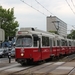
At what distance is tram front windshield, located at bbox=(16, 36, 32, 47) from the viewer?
75.0 feet

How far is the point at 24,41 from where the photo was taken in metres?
22.9

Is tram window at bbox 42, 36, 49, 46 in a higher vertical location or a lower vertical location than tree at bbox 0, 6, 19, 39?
lower

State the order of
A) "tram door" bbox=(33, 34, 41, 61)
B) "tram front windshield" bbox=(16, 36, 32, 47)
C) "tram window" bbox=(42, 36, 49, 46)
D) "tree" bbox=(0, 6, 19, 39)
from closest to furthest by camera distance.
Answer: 1. "tram front windshield" bbox=(16, 36, 32, 47)
2. "tram door" bbox=(33, 34, 41, 61)
3. "tram window" bbox=(42, 36, 49, 46)
4. "tree" bbox=(0, 6, 19, 39)

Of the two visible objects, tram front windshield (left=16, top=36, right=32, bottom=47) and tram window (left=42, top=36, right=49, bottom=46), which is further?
tram window (left=42, top=36, right=49, bottom=46)

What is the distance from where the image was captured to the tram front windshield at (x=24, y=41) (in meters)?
22.9

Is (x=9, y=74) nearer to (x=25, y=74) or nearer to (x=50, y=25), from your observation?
(x=25, y=74)

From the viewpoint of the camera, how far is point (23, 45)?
22.8 m

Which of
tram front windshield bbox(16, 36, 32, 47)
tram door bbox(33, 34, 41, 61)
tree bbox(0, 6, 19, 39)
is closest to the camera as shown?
tram front windshield bbox(16, 36, 32, 47)

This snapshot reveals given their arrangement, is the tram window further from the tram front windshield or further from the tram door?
the tram front windshield

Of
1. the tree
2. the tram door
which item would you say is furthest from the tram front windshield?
the tree

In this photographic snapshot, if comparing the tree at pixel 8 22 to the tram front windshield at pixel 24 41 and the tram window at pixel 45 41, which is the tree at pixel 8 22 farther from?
the tram front windshield at pixel 24 41

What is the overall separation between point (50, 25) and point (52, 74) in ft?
267

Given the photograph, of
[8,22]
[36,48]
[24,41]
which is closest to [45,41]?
[36,48]

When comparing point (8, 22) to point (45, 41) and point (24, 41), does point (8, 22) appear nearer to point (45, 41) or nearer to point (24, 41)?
point (45, 41)
